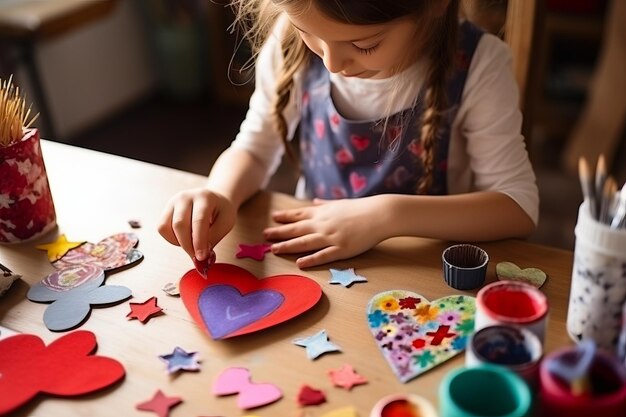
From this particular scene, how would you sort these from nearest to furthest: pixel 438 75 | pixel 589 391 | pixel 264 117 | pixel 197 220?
pixel 589 391
pixel 197 220
pixel 438 75
pixel 264 117

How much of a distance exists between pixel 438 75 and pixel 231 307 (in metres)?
0.44

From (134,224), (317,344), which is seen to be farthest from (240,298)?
(134,224)

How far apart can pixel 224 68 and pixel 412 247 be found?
217 centimetres

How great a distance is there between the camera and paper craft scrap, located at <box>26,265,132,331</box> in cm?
82

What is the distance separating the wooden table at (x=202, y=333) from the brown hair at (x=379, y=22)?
0.61 ft

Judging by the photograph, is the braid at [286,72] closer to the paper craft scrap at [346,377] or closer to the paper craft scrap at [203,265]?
the paper craft scrap at [203,265]

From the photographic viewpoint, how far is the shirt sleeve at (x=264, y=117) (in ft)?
3.80

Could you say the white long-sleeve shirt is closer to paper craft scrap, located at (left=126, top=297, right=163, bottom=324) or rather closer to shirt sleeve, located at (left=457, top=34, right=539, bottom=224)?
shirt sleeve, located at (left=457, top=34, right=539, bottom=224)

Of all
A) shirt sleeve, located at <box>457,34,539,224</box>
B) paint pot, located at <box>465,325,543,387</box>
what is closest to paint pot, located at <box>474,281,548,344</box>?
paint pot, located at <box>465,325,543,387</box>

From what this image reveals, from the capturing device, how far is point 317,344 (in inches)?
29.9

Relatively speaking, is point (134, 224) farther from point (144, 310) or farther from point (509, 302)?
point (509, 302)

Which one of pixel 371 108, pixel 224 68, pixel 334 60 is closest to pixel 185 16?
pixel 224 68

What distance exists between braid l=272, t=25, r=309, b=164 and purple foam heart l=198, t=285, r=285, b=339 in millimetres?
361

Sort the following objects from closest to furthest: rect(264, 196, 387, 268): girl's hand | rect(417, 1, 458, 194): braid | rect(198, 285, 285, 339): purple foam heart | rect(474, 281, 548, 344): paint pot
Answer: rect(474, 281, 548, 344): paint pot, rect(198, 285, 285, 339): purple foam heart, rect(264, 196, 387, 268): girl's hand, rect(417, 1, 458, 194): braid
